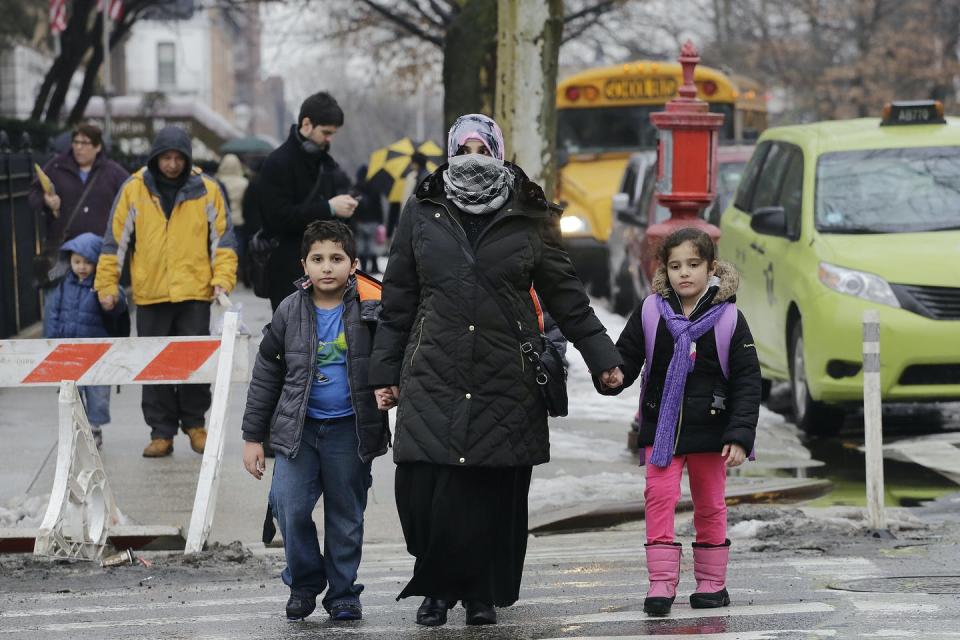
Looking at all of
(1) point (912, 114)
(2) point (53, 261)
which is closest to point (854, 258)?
(1) point (912, 114)

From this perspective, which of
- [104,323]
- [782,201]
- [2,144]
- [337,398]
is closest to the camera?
[337,398]

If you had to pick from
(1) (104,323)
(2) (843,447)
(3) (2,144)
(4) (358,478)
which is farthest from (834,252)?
(3) (2,144)

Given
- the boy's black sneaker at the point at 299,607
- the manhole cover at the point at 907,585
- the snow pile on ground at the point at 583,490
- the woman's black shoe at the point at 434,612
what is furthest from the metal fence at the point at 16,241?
the manhole cover at the point at 907,585

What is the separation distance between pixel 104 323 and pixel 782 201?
4.61 meters

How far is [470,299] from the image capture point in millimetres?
5840

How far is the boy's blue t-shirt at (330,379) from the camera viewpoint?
6246mm

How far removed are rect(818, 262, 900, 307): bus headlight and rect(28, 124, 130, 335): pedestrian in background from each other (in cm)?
442

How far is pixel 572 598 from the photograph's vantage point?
6.58 m

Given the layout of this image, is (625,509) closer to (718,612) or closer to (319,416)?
(718,612)

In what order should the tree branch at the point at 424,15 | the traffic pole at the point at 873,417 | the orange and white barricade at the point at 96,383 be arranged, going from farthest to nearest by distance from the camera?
the tree branch at the point at 424,15
the traffic pole at the point at 873,417
the orange and white barricade at the point at 96,383

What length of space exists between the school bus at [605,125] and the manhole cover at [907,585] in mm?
15613

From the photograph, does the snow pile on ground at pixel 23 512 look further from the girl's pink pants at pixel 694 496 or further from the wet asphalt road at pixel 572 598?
the girl's pink pants at pixel 694 496

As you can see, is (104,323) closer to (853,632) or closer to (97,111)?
(853,632)

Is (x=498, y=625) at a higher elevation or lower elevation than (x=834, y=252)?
lower
